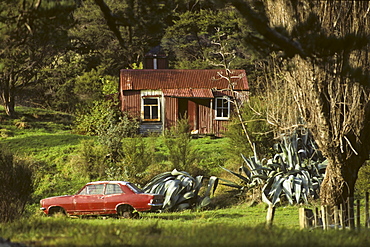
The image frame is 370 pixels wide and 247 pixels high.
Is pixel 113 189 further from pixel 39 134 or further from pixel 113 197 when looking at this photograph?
pixel 39 134

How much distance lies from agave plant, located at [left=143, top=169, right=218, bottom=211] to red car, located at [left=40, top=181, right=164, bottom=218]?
1571 mm

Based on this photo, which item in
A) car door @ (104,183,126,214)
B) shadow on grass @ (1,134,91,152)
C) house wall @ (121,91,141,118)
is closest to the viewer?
car door @ (104,183,126,214)

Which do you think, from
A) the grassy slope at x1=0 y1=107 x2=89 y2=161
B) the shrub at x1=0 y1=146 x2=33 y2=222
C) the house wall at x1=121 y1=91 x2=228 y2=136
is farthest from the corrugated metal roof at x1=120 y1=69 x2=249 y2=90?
the shrub at x1=0 y1=146 x2=33 y2=222

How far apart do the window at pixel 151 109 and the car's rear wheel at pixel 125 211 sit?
19489 millimetres

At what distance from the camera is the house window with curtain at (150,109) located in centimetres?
3753

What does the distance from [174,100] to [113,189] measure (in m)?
19.6

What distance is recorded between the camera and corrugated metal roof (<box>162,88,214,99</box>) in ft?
122

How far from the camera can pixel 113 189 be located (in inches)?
725

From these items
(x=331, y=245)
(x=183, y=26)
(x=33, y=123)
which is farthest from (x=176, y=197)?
(x=183, y=26)

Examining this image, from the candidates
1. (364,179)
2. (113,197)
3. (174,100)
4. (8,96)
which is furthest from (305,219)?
(8,96)

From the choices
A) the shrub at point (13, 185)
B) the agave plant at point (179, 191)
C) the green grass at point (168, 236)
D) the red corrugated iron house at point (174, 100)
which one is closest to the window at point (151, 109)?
the red corrugated iron house at point (174, 100)

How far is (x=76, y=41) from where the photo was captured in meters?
54.0

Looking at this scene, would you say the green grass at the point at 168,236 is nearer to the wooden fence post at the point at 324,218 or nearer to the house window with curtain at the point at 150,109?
the wooden fence post at the point at 324,218

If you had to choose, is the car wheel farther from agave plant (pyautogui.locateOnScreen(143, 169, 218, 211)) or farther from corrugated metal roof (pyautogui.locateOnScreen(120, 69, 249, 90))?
corrugated metal roof (pyautogui.locateOnScreen(120, 69, 249, 90))
